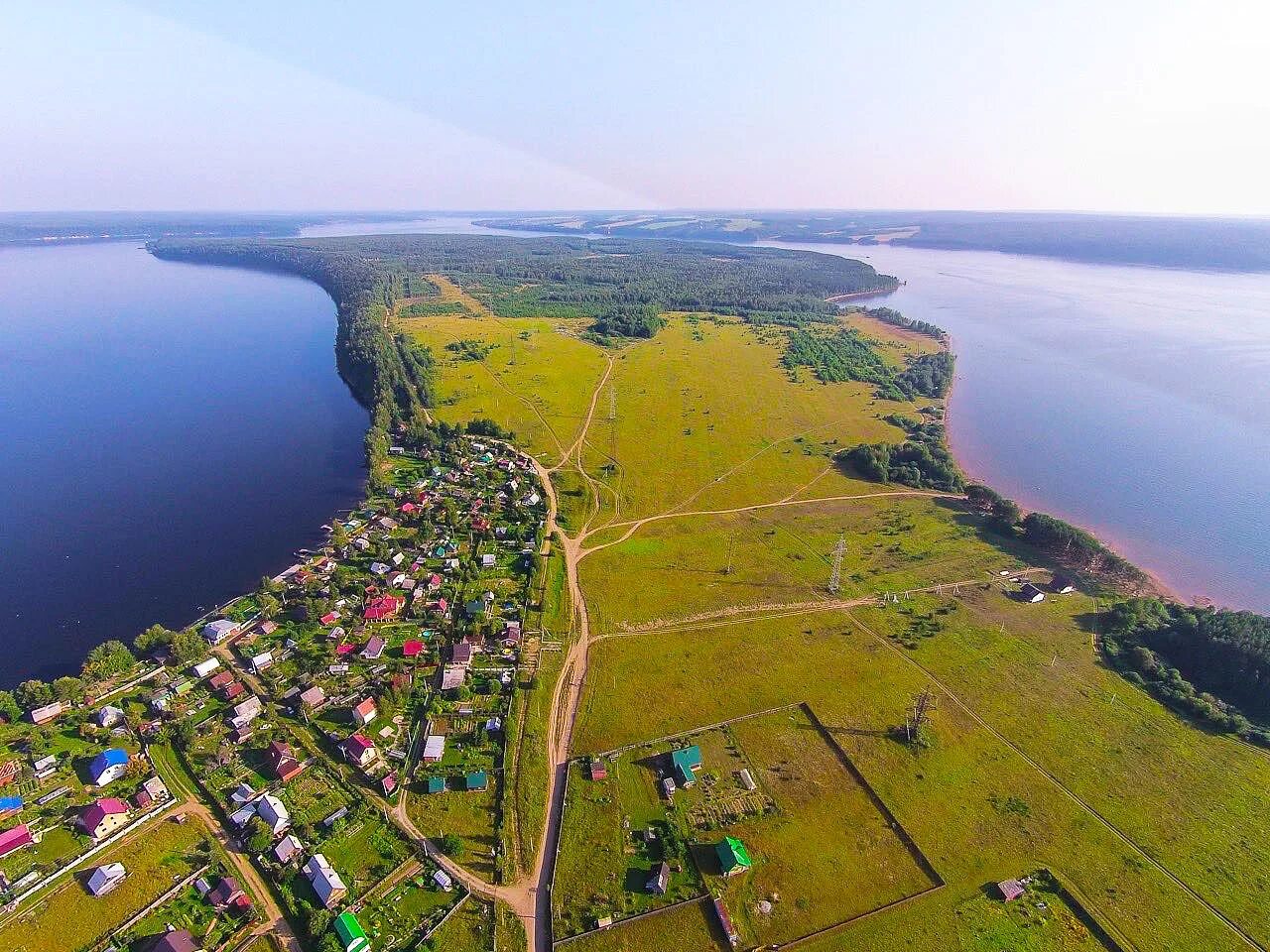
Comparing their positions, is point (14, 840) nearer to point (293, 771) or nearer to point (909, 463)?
point (293, 771)

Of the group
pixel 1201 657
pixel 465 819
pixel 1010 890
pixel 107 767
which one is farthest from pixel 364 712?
pixel 1201 657

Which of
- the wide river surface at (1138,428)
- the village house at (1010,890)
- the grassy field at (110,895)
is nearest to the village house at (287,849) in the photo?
the grassy field at (110,895)

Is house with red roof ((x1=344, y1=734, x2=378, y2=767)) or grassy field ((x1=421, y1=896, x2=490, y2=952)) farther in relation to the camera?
house with red roof ((x1=344, y1=734, x2=378, y2=767))

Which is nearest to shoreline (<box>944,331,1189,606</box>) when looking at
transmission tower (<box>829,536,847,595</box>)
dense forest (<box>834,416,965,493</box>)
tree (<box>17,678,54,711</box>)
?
dense forest (<box>834,416,965,493</box>)

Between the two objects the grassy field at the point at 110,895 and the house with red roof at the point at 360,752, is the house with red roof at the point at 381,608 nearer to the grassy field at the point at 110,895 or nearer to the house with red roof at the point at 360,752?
the house with red roof at the point at 360,752

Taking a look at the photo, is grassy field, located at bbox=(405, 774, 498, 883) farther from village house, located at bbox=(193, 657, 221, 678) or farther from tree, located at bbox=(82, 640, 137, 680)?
tree, located at bbox=(82, 640, 137, 680)

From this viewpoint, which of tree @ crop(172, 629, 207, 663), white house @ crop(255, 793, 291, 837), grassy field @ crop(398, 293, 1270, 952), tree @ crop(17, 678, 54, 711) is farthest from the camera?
tree @ crop(172, 629, 207, 663)
